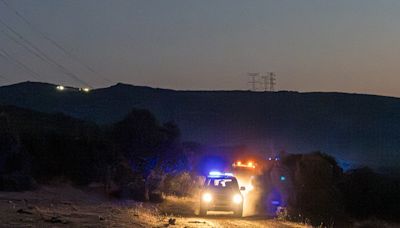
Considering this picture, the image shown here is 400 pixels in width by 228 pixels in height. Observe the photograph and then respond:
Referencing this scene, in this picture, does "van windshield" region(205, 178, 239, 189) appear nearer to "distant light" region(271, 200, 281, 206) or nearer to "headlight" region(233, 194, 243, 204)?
"headlight" region(233, 194, 243, 204)

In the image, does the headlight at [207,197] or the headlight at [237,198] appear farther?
the headlight at [207,197]

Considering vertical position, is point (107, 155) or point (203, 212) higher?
point (107, 155)

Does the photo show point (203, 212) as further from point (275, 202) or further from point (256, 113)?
point (256, 113)

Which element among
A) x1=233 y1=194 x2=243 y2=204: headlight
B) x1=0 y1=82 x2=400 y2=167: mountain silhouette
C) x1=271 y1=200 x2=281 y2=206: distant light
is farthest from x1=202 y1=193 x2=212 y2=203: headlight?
x1=0 y1=82 x2=400 y2=167: mountain silhouette

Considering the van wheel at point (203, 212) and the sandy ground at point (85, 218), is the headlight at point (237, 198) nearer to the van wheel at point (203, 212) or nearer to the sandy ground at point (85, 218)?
the sandy ground at point (85, 218)

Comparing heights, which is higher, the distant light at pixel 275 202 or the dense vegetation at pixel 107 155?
the dense vegetation at pixel 107 155

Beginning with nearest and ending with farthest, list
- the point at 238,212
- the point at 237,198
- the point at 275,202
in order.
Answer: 1. the point at 237,198
2. the point at 238,212
3. the point at 275,202

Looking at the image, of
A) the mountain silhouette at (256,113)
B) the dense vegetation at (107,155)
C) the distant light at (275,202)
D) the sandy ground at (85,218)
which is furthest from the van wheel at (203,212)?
the mountain silhouette at (256,113)

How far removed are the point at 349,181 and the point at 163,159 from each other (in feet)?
72.4

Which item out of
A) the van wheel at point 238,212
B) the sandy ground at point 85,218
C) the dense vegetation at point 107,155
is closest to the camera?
the sandy ground at point 85,218

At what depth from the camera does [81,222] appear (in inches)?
875

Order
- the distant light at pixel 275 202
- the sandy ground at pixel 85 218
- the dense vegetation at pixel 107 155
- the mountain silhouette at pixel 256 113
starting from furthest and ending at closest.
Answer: the mountain silhouette at pixel 256 113, the dense vegetation at pixel 107 155, the distant light at pixel 275 202, the sandy ground at pixel 85 218

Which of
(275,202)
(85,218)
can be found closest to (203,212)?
(85,218)

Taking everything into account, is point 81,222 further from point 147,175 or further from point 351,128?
point 351,128
